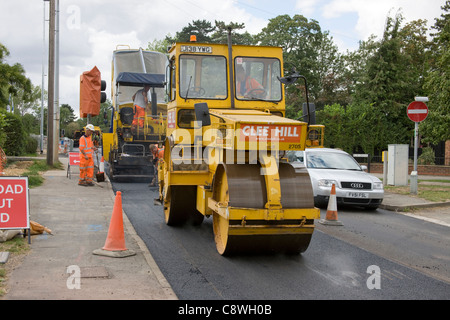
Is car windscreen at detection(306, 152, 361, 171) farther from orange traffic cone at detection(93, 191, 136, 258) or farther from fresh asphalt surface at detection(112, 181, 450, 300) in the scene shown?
orange traffic cone at detection(93, 191, 136, 258)

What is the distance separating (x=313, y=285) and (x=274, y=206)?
1.16 metres

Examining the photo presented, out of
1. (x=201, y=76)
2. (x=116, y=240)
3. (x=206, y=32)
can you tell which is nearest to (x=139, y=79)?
(x=201, y=76)

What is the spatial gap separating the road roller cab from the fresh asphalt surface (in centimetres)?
33

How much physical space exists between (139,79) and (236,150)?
13.5m

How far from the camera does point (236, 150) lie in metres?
6.88

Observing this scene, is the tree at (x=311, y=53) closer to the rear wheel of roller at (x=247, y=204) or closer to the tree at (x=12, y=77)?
the tree at (x=12, y=77)

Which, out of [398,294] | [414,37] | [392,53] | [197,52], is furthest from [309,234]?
[414,37]

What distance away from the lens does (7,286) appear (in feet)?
17.3

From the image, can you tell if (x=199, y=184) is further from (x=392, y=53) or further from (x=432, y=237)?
(x=392, y=53)

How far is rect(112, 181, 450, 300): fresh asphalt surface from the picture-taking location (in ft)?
18.6

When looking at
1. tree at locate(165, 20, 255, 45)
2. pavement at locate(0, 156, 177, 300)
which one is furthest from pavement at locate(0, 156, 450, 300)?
tree at locate(165, 20, 255, 45)

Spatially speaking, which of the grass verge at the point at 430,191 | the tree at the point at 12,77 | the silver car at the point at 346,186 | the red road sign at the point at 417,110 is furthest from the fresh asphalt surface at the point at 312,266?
the tree at the point at 12,77

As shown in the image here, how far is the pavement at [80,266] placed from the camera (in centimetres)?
522

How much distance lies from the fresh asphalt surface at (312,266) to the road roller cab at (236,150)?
1.07ft
